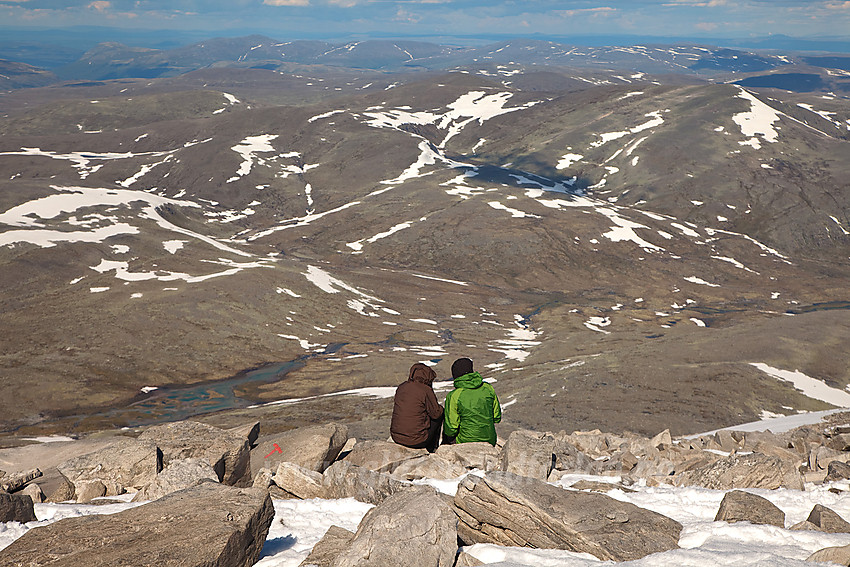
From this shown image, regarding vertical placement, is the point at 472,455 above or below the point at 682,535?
below

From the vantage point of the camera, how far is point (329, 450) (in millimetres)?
21453

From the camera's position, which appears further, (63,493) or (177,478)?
(63,493)

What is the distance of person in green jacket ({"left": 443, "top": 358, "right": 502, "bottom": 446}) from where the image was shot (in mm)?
20734

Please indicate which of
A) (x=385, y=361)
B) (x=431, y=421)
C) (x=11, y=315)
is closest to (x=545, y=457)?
→ (x=431, y=421)

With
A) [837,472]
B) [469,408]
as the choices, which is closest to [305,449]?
[469,408]

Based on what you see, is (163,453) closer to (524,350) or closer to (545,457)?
(545,457)

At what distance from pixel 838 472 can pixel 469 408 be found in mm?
11203

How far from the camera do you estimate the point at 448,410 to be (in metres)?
21.6

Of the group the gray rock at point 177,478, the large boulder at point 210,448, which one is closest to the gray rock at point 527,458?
the gray rock at point 177,478

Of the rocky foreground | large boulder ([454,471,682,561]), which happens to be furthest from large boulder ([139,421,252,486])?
large boulder ([454,471,682,561])

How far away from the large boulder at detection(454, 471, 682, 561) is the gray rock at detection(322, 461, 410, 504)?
3.07m

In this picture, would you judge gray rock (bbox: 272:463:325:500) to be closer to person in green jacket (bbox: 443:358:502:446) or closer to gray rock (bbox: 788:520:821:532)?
person in green jacket (bbox: 443:358:502:446)

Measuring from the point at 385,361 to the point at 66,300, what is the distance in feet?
241

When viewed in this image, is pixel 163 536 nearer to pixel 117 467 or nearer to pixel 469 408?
pixel 117 467
